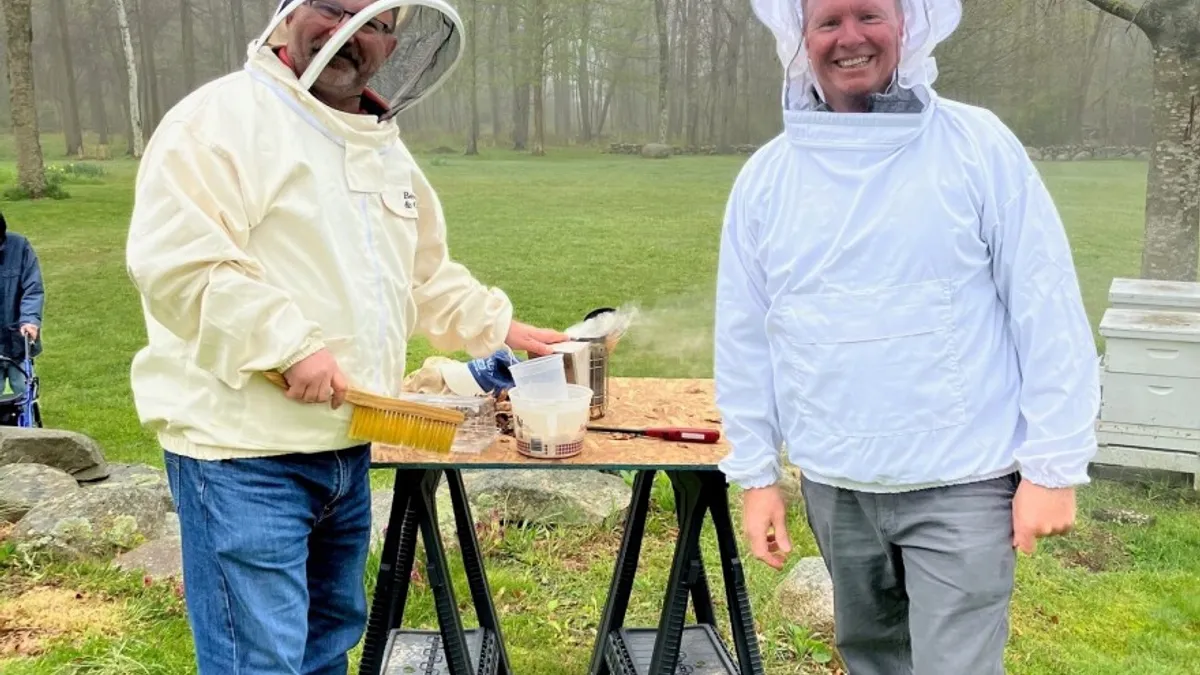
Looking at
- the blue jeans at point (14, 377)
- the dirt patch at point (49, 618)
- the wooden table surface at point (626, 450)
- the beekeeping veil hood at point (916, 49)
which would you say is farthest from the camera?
the blue jeans at point (14, 377)

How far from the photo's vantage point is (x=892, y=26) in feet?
5.55

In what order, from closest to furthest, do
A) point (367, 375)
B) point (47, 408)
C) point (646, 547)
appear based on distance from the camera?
1. point (367, 375)
2. point (646, 547)
3. point (47, 408)

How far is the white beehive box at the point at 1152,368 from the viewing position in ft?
13.7

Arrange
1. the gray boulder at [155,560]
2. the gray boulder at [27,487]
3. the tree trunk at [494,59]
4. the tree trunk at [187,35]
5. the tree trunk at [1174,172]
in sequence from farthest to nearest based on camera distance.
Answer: the tree trunk at [494,59], the tree trunk at [187,35], the tree trunk at [1174,172], the gray boulder at [27,487], the gray boulder at [155,560]

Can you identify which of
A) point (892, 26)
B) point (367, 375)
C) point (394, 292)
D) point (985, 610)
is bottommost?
point (985, 610)

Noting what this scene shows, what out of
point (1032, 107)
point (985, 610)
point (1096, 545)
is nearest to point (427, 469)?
point (985, 610)

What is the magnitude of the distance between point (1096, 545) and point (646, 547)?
70.1 inches

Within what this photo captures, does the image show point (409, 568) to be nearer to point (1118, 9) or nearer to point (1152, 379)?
point (1152, 379)

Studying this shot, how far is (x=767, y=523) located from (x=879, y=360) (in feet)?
1.40

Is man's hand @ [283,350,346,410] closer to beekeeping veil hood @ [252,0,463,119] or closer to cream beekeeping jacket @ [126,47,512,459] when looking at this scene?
cream beekeeping jacket @ [126,47,512,459]

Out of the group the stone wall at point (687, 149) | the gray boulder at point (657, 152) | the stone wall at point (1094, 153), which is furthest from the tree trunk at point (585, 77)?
the stone wall at point (1094, 153)

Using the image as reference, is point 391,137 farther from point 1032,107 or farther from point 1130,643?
point 1032,107

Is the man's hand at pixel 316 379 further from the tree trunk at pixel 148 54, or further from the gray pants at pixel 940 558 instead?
the tree trunk at pixel 148 54

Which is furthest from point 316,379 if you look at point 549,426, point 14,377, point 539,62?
point 539,62
